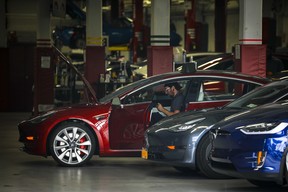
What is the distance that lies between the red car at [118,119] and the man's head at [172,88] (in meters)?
0.08

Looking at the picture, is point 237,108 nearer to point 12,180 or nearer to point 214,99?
point 214,99

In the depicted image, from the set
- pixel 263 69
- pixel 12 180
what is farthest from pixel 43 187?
pixel 263 69

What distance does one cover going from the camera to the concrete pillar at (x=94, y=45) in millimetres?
23359

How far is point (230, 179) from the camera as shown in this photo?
1145 centimetres

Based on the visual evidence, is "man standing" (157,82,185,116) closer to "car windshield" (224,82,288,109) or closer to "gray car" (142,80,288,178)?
A: "gray car" (142,80,288,178)

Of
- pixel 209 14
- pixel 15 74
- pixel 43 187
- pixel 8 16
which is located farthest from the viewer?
pixel 209 14

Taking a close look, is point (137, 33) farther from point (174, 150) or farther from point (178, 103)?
point (174, 150)

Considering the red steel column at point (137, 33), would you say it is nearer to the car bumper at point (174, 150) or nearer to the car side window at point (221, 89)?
the car side window at point (221, 89)

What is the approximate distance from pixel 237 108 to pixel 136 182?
1662 mm

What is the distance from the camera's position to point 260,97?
11445 mm

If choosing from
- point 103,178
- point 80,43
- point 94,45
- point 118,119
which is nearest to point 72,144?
point 118,119

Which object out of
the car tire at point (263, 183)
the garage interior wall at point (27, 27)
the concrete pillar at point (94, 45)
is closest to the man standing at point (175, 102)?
the car tire at point (263, 183)

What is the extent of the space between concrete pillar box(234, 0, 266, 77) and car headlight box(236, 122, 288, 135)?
8293 millimetres

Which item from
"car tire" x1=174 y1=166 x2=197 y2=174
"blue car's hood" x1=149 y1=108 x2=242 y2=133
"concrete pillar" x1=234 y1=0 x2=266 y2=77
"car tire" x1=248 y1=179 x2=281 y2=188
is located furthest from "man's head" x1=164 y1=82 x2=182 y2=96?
"concrete pillar" x1=234 y1=0 x2=266 y2=77
